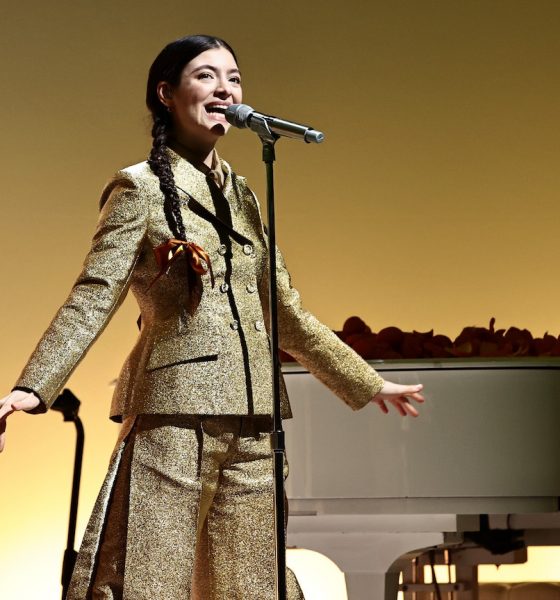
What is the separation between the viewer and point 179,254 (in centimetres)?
163

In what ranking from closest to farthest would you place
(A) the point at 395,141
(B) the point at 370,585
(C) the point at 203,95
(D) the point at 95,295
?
(D) the point at 95,295
(C) the point at 203,95
(B) the point at 370,585
(A) the point at 395,141

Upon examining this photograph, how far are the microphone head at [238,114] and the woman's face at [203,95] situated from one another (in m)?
0.09

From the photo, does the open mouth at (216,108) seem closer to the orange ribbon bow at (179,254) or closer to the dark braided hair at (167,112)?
the dark braided hair at (167,112)

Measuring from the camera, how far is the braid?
1.68 metres

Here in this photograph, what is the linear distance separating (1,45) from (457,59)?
140 centimetres

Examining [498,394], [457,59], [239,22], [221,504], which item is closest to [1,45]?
[239,22]

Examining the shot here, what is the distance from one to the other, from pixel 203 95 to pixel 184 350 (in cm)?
38

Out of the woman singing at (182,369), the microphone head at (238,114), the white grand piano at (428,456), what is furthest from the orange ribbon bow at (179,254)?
the white grand piano at (428,456)

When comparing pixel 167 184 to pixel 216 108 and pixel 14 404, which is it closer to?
pixel 216 108

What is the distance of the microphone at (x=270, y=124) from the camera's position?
5.16ft

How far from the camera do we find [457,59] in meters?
3.79

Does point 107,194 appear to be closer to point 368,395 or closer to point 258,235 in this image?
point 258,235

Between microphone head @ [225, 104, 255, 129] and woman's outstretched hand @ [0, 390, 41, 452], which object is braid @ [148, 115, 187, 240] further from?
woman's outstretched hand @ [0, 390, 41, 452]

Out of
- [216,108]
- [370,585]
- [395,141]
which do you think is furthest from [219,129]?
[395,141]
